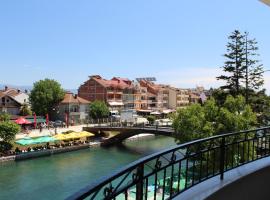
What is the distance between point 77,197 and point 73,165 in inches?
1171

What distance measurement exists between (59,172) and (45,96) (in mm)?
35386

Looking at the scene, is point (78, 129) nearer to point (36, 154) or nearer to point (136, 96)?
point (36, 154)

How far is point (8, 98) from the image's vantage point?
62875mm

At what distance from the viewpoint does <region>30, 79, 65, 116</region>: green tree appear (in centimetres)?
6125

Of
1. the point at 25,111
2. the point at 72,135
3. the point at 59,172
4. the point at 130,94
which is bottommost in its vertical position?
the point at 59,172

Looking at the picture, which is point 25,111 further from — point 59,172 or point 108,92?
point 59,172

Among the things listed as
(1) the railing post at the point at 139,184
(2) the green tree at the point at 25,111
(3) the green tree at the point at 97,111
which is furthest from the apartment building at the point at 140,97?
(1) the railing post at the point at 139,184

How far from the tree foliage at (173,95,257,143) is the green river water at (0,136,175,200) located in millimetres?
6799

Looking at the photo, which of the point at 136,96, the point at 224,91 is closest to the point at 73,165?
the point at 224,91

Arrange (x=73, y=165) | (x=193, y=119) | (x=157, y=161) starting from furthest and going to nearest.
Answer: (x=73, y=165) < (x=193, y=119) < (x=157, y=161)

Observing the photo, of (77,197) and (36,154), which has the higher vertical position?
(77,197)

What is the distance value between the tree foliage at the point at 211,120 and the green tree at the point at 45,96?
132 ft

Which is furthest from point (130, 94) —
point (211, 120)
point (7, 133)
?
point (211, 120)

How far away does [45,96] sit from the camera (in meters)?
61.2
